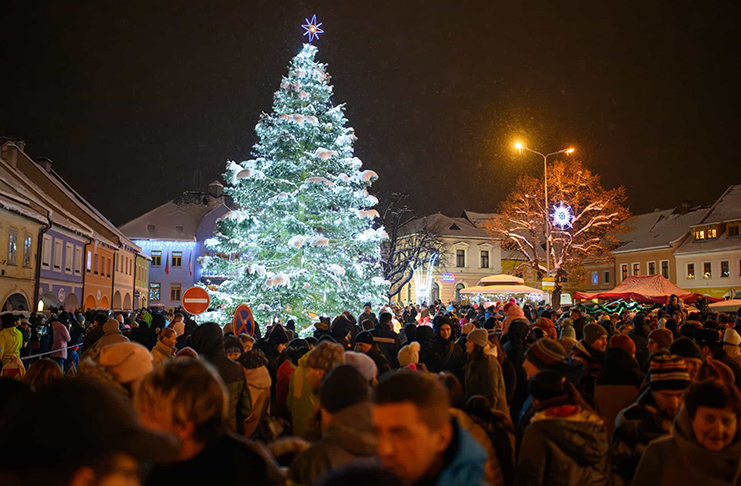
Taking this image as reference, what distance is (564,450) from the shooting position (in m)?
3.94

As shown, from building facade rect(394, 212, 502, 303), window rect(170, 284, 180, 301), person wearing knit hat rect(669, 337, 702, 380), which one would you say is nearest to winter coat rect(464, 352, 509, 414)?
person wearing knit hat rect(669, 337, 702, 380)

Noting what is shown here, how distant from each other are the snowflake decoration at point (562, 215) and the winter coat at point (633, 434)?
37.0m

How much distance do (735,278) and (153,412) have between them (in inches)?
2273

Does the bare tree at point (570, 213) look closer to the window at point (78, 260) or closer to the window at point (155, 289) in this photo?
the window at point (78, 260)

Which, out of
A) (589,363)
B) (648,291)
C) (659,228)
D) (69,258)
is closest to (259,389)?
(589,363)

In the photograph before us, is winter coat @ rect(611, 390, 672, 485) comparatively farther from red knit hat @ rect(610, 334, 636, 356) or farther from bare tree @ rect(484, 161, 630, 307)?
bare tree @ rect(484, 161, 630, 307)

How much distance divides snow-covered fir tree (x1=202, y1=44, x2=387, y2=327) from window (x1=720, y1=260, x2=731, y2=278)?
4175 cm

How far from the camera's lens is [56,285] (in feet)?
112

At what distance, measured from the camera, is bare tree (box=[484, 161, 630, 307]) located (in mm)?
41031

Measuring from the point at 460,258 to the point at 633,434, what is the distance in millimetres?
73311

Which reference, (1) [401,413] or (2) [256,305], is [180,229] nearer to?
(2) [256,305]

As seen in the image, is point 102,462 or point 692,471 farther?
point 692,471

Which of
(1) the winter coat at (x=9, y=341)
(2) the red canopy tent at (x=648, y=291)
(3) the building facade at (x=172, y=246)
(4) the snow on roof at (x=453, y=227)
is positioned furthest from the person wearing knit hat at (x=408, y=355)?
(4) the snow on roof at (x=453, y=227)

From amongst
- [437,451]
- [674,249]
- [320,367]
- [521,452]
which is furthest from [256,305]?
[674,249]
